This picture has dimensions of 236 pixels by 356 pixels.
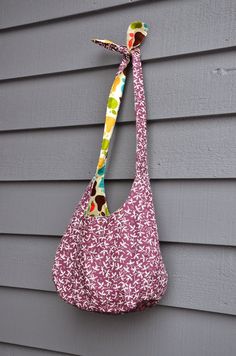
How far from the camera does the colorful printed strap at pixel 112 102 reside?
155 centimetres

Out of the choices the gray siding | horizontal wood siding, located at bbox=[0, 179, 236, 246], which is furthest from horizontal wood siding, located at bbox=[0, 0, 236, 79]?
horizontal wood siding, located at bbox=[0, 179, 236, 246]

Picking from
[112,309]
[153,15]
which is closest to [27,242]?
[112,309]

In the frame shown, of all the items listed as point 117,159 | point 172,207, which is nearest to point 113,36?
point 117,159

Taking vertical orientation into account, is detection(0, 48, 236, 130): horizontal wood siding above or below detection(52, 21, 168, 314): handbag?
above

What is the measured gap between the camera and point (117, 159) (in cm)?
164

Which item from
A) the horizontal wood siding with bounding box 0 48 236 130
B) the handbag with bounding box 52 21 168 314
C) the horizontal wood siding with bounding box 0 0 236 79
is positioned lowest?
the handbag with bounding box 52 21 168 314

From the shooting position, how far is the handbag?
1.42 metres

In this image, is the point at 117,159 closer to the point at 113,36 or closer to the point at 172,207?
the point at 172,207

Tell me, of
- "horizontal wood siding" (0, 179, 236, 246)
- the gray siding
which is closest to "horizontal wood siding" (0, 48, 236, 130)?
the gray siding

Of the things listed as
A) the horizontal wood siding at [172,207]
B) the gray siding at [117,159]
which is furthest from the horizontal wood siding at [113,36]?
the horizontal wood siding at [172,207]

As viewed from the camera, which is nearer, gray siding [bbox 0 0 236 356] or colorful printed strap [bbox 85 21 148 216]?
gray siding [bbox 0 0 236 356]

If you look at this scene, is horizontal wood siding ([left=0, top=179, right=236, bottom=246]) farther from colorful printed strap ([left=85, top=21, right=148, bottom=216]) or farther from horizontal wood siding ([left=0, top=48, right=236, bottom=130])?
horizontal wood siding ([left=0, top=48, right=236, bottom=130])

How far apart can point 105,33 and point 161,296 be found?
2.95ft

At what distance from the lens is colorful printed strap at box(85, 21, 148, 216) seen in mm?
1554
